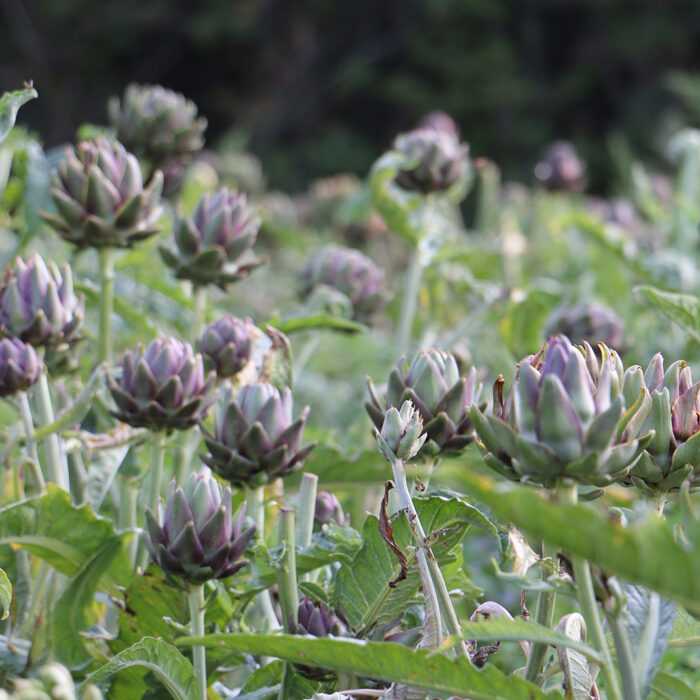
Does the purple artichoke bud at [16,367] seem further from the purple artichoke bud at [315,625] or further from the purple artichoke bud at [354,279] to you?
the purple artichoke bud at [354,279]

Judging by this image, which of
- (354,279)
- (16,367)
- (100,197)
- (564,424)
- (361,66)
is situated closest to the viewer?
(564,424)

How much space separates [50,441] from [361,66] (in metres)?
9.34

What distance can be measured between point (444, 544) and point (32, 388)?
0.32 meters

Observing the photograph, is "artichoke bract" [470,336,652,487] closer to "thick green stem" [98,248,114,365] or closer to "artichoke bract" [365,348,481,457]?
"artichoke bract" [365,348,481,457]

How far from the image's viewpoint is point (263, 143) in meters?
8.60

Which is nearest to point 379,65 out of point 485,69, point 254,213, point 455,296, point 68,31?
point 485,69

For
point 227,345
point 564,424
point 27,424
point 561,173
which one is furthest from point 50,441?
point 561,173

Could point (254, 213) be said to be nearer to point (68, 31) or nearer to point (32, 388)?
point (32, 388)

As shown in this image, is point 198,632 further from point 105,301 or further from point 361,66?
point 361,66

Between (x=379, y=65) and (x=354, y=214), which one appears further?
(x=379, y=65)

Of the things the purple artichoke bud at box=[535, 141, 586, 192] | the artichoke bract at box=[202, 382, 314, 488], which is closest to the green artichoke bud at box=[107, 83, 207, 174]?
the artichoke bract at box=[202, 382, 314, 488]

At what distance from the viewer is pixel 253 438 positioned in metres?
0.57

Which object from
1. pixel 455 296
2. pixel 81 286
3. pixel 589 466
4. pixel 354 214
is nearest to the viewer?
pixel 589 466

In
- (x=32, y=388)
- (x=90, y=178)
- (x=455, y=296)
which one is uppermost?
(x=90, y=178)
